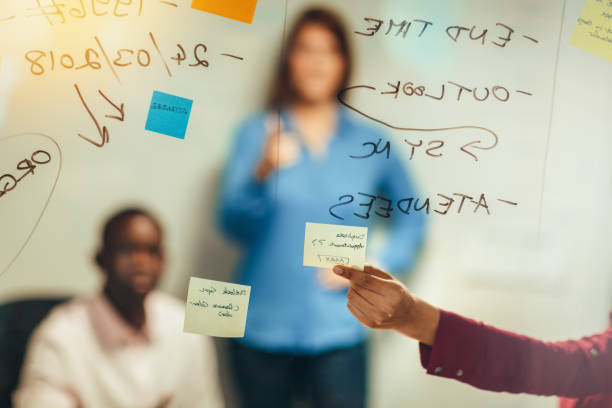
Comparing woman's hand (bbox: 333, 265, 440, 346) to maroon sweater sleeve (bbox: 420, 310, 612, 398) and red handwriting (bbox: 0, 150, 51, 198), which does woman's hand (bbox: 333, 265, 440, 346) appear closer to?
maroon sweater sleeve (bbox: 420, 310, 612, 398)

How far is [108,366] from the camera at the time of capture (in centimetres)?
107

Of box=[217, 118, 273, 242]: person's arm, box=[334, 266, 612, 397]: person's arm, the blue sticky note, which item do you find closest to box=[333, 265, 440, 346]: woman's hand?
box=[334, 266, 612, 397]: person's arm

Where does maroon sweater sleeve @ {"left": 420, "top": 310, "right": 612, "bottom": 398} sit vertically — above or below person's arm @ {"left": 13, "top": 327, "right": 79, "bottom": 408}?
above

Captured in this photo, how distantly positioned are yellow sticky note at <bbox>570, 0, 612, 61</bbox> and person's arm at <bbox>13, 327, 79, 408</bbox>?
4.39 feet

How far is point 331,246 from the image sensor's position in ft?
3.58

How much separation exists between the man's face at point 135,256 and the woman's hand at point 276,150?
0.26m

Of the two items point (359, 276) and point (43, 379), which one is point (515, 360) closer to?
point (359, 276)

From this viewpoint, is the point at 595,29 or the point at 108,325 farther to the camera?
the point at 595,29

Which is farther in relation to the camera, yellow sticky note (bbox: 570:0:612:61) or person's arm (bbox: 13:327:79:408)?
yellow sticky note (bbox: 570:0:612:61)

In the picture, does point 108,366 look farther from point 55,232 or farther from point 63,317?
point 55,232

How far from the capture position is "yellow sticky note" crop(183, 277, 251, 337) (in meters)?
1.10

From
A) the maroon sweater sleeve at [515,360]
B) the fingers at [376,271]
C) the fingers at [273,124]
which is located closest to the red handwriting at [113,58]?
the fingers at [273,124]

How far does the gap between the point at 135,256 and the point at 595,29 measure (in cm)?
116

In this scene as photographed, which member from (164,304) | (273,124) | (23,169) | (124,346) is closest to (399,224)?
(273,124)
